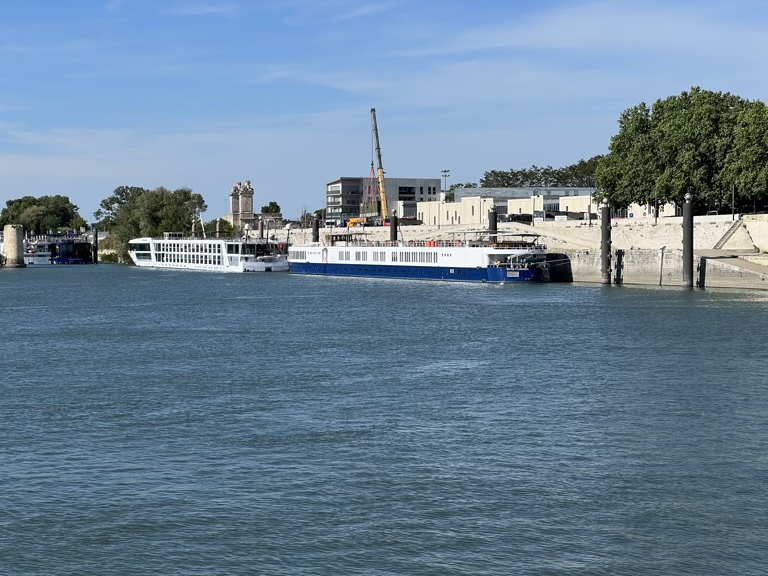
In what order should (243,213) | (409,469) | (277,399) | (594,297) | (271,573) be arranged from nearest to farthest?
(271,573), (409,469), (277,399), (594,297), (243,213)

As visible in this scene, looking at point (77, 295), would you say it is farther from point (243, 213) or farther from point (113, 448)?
point (243, 213)

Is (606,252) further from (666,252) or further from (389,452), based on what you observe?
(389,452)

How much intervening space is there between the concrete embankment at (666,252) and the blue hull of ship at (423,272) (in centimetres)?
307

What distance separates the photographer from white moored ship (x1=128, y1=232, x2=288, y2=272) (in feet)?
419

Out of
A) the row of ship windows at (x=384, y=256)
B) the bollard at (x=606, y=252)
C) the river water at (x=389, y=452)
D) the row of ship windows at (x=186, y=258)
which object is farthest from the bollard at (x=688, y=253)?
the row of ship windows at (x=186, y=258)

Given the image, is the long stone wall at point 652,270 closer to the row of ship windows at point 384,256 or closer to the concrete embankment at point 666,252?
the concrete embankment at point 666,252

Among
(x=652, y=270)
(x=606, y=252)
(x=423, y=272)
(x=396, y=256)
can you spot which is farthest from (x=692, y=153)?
(x=396, y=256)

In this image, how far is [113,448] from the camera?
2595 centimetres

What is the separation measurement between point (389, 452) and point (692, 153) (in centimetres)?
7054

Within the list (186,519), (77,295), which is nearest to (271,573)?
(186,519)

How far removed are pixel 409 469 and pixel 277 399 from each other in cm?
943

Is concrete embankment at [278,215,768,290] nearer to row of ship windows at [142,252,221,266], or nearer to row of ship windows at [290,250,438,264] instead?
row of ship windows at [290,250,438,264]

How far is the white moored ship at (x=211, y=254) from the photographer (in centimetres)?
12756

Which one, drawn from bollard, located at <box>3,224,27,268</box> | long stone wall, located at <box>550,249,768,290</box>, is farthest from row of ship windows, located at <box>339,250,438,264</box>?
bollard, located at <box>3,224,27,268</box>
